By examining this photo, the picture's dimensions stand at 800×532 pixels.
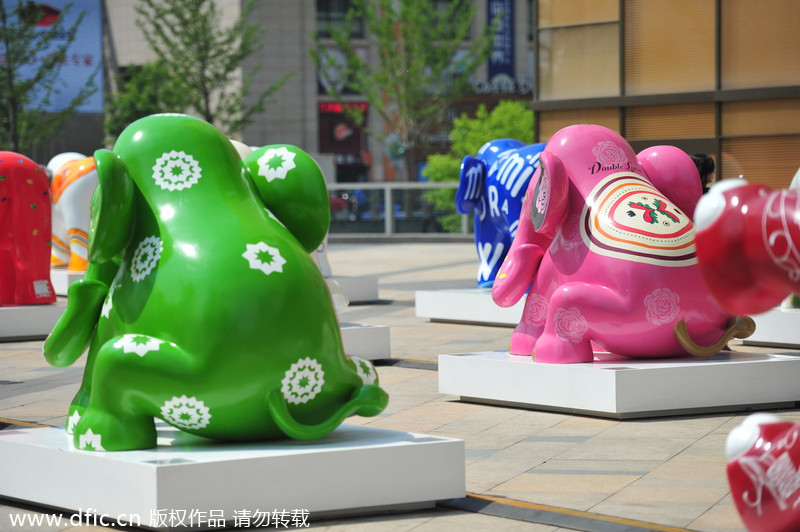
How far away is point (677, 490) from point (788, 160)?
12083 millimetres

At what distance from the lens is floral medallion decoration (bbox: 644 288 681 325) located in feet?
25.4

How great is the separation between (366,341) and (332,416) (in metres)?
5.01

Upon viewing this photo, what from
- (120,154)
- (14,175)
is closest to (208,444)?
(120,154)

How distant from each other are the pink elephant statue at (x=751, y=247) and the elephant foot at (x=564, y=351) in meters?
4.66

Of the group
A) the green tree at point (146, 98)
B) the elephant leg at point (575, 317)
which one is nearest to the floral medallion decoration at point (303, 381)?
the elephant leg at point (575, 317)

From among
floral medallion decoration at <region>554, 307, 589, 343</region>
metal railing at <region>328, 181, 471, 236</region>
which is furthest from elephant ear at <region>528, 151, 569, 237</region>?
metal railing at <region>328, 181, 471, 236</region>

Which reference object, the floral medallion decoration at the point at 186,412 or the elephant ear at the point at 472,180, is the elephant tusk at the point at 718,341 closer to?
the floral medallion decoration at the point at 186,412

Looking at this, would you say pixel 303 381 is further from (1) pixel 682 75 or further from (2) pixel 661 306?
(1) pixel 682 75

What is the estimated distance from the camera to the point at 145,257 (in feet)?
17.9

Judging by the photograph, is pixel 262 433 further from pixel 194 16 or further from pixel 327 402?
pixel 194 16

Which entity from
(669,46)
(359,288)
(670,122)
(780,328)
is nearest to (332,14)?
(669,46)

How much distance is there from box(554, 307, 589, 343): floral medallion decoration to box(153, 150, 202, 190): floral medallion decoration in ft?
9.97

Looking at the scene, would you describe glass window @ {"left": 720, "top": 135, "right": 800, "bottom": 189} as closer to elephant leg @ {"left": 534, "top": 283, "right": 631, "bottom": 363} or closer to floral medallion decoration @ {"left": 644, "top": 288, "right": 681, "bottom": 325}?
floral medallion decoration @ {"left": 644, "top": 288, "right": 681, "bottom": 325}

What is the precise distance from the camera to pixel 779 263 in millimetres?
3170
